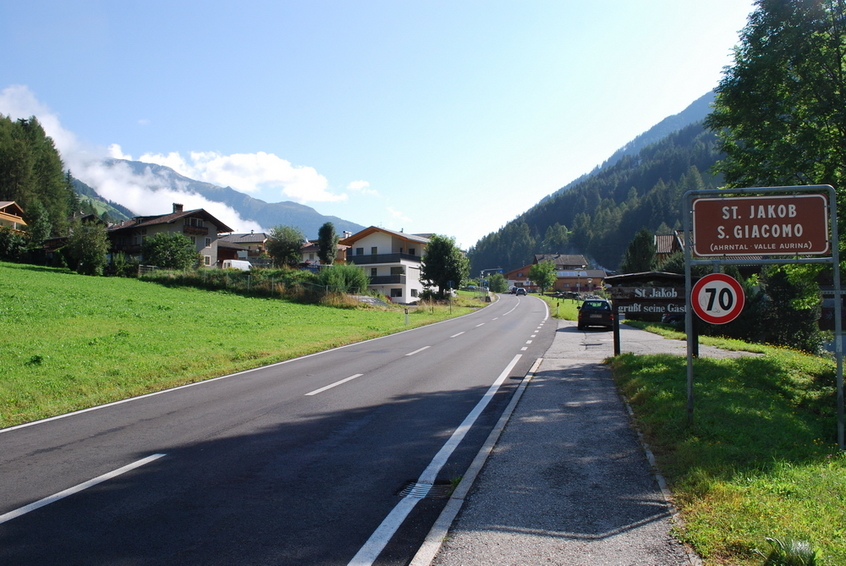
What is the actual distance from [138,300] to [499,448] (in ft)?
90.5

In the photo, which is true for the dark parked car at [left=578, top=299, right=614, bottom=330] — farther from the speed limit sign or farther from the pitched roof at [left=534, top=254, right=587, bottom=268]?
the pitched roof at [left=534, top=254, right=587, bottom=268]

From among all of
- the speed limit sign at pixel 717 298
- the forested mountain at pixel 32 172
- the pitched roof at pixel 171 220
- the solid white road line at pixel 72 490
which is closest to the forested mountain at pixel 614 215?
the pitched roof at pixel 171 220

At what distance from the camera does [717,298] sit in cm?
689

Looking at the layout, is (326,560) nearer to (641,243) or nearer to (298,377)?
(298,377)

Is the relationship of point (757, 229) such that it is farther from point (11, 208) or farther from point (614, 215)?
point (614, 215)

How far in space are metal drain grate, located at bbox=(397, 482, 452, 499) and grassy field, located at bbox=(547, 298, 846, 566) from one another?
78.6 inches

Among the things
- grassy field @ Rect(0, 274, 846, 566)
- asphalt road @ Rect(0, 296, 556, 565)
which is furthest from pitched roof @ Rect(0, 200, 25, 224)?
asphalt road @ Rect(0, 296, 556, 565)

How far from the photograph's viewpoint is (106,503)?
4914 millimetres

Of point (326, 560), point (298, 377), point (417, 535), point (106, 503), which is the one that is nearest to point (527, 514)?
point (417, 535)

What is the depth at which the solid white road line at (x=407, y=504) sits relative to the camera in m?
3.82

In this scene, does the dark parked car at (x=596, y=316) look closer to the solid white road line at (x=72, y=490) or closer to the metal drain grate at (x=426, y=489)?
the metal drain grate at (x=426, y=489)

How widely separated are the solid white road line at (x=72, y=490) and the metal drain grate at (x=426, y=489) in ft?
10.3

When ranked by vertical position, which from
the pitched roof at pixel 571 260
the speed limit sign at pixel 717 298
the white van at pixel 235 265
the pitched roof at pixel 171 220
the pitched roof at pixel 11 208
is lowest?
the speed limit sign at pixel 717 298

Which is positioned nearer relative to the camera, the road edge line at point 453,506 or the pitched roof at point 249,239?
the road edge line at point 453,506
